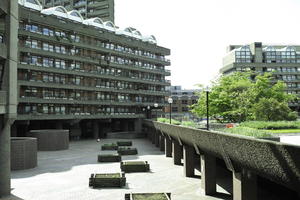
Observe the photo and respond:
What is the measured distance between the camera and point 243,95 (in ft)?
164

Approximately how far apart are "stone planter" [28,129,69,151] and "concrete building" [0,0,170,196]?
5.74 meters

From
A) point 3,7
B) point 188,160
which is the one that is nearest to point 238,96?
point 188,160

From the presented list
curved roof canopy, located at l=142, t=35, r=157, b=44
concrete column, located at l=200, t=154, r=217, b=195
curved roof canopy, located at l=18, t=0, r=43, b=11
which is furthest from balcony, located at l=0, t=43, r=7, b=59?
curved roof canopy, located at l=142, t=35, r=157, b=44

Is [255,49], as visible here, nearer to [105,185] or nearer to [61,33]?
[61,33]

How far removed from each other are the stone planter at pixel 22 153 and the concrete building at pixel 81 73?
14659 mm

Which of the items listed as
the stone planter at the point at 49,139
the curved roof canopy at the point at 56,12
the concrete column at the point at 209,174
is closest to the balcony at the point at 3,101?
the concrete column at the point at 209,174

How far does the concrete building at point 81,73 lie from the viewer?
5400cm

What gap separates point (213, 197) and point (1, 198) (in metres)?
13.9

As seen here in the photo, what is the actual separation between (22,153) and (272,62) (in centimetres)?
8953

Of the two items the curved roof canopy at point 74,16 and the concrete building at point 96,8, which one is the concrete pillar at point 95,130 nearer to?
the curved roof canopy at point 74,16

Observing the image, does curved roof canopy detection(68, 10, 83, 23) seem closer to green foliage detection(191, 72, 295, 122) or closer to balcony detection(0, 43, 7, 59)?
green foliage detection(191, 72, 295, 122)

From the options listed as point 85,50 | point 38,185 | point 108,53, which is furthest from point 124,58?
point 38,185

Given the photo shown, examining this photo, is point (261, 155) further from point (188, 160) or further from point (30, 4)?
point (30, 4)

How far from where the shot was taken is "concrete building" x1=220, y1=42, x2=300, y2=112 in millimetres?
101375
